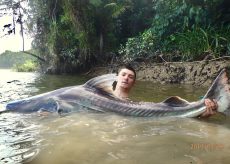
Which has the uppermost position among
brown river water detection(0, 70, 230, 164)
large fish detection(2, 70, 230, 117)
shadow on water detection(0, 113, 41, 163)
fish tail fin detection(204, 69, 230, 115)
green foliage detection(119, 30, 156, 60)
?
green foliage detection(119, 30, 156, 60)

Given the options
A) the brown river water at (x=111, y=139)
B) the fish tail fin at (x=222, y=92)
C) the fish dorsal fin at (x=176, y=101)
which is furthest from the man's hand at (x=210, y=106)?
the fish dorsal fin at (x=176, y=101)

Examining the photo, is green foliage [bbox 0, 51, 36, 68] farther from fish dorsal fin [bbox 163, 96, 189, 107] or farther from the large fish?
fish dorsal fin [bbox 163, 96, 189, 107]

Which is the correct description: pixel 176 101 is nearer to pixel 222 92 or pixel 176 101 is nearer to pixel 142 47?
pixel 222 92

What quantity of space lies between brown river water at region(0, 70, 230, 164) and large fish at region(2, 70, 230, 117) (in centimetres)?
11

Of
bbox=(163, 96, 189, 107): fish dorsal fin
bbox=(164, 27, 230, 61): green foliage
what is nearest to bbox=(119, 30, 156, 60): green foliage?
bbox=(164, 27, 230, 61): green foliage

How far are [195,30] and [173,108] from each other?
27.9 ft

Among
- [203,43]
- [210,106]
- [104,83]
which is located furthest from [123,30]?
[210,106]

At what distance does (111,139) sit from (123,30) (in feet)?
55.8

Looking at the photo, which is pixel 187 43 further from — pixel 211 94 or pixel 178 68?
pixel 211 94

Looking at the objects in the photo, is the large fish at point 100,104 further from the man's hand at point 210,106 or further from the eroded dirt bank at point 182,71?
the eroded dirt bank at point 182,71

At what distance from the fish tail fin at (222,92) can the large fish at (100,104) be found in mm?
64

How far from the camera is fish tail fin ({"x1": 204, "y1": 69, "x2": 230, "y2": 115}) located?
4363mm

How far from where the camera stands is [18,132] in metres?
4.25

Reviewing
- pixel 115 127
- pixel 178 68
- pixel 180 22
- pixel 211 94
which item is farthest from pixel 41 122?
pixel 180 22
